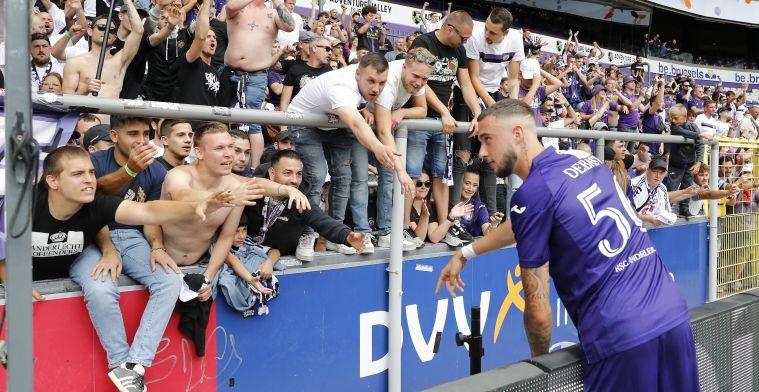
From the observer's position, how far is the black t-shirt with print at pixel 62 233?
3.38 meters

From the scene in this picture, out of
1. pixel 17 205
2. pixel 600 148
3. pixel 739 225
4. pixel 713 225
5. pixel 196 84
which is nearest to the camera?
pixel 17 205

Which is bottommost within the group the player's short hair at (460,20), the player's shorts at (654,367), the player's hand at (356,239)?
the player's shorts at (654,367)

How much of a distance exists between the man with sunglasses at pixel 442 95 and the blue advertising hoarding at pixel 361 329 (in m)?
0.70

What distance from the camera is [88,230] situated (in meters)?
3.52

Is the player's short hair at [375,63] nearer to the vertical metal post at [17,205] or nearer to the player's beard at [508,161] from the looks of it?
the player's beard at [508,161]

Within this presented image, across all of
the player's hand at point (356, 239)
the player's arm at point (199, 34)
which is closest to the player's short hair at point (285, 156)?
the player's hand at point (356, 239)

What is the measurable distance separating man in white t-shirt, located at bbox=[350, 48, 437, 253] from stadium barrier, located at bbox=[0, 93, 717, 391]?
6.8 inches

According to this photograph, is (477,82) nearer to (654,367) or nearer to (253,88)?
(253,88)

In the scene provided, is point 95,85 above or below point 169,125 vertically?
above

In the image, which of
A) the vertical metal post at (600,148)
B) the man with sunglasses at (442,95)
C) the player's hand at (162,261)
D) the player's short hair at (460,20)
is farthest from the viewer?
the vertical metal post at (600,148)

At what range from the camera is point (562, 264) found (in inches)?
121

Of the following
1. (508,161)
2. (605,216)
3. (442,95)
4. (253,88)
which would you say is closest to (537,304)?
(605,216)

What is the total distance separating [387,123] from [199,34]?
2423 millimetres

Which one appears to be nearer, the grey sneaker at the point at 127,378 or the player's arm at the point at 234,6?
the grey sneaker at the point at 127,378
